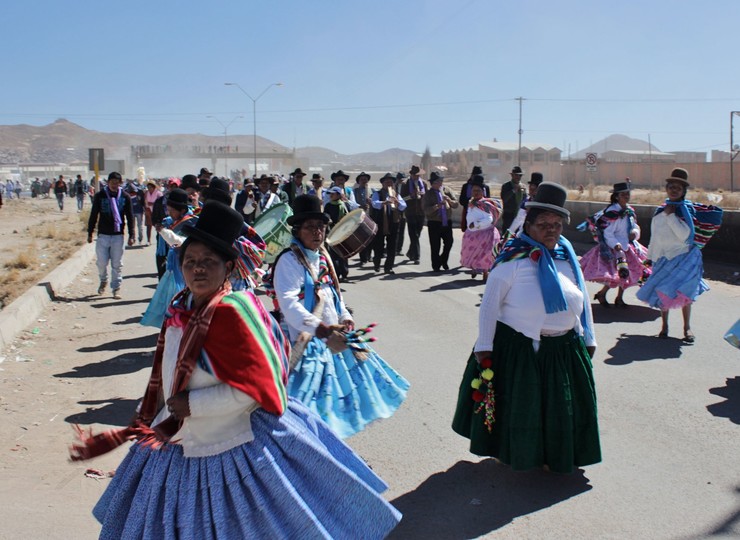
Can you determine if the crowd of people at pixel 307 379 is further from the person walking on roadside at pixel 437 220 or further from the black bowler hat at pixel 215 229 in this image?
the person walking on roadside at pixel 437 220

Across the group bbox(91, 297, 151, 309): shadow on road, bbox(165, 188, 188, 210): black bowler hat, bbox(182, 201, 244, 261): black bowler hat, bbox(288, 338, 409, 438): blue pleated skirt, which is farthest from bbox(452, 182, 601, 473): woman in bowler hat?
bbox(91, 297, 151, 309): shadow on road

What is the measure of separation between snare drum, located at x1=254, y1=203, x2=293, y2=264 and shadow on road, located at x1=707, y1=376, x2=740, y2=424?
16.8 ft

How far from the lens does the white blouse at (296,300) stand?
16.9 feet

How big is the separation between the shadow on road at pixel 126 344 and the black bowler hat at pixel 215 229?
21.9 feet

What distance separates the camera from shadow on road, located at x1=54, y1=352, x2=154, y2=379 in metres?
8.64

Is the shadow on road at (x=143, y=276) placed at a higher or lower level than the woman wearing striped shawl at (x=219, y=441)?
lower

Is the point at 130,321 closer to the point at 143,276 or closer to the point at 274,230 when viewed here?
the point at 274,230

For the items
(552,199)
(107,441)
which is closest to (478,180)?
(552,199)

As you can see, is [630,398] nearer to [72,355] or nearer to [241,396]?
[241,396]

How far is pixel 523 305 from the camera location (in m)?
5.08

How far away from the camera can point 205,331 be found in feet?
11.0

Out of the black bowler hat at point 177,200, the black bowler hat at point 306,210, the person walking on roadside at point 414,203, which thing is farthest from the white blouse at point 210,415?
the person walking on roadside at point 414,203

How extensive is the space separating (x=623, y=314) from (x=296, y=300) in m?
7.22

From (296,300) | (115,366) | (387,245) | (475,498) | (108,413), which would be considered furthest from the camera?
(387,245)
